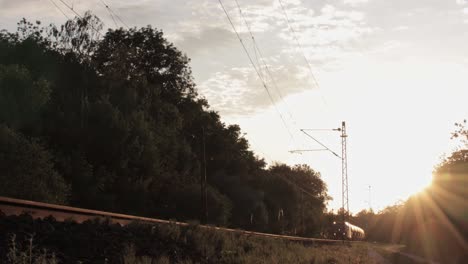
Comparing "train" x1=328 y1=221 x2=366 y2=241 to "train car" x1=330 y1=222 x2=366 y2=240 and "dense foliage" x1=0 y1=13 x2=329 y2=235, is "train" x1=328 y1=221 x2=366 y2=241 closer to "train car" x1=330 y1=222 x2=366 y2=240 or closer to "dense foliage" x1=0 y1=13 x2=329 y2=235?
"train car" x1=330 y1=222 x2=366 y2=240

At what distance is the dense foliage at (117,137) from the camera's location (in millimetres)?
40281

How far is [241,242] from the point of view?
1945 cm

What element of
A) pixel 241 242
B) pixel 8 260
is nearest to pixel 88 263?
pixel 8 260

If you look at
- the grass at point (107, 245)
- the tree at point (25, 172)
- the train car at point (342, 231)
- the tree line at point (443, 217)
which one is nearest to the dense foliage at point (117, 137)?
the tree at point (25, 172)

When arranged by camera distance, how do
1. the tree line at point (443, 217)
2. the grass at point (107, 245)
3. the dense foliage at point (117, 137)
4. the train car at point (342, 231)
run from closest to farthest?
1. the grass at point (107, 245)
2. the dense foliage at point (117, 137)
3. the tree line at point (443, 217)
4. the train car at point (342, 231)

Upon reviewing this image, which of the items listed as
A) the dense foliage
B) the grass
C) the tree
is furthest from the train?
the grass

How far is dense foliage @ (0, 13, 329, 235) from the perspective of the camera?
40281 millimetres

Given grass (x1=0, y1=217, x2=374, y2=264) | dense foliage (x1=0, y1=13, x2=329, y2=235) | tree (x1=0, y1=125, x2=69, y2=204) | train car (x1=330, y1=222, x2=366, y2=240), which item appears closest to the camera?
grass (x1=0, y1=217, x2=374, y2=264)

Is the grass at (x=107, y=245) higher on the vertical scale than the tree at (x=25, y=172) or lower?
lower

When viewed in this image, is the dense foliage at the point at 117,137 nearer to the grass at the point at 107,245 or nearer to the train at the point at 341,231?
the train at the point at 341,231

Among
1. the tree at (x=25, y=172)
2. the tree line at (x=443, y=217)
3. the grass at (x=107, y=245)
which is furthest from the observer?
the tree line at (x=443, y=217)

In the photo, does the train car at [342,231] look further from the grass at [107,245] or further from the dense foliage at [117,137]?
the grass at [107,245]

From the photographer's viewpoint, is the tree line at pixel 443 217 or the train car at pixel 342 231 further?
the train car at pixel 342 231

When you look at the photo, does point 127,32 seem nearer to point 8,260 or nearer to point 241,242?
point 241,242
